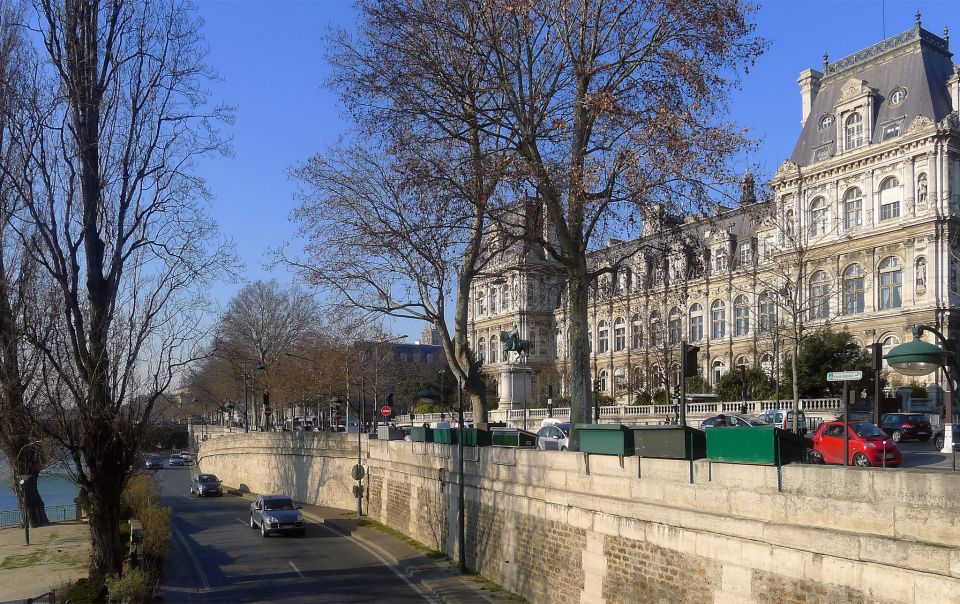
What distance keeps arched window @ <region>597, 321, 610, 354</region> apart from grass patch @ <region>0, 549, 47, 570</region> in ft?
200

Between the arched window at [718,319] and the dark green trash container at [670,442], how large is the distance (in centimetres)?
5759

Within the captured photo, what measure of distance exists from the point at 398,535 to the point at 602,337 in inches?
2159

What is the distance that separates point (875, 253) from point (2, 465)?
52232mm

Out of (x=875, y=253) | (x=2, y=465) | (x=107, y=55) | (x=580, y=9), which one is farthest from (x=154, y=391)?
(x=875, y=253)

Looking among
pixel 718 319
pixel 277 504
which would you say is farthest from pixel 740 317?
pixel 277 504

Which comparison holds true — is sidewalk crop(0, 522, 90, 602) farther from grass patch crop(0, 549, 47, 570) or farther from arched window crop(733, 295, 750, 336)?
arched window crop(733, 295, 750, 336)

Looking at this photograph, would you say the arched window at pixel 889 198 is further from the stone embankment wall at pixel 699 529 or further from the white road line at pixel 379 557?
the white road line at pixel 379 557

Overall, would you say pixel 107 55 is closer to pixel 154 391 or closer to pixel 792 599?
pixel 154 391

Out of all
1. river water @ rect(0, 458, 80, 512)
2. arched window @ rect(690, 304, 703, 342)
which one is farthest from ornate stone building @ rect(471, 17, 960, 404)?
river water @ rect(0, 458, 80, 512)

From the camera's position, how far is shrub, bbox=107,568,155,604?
61.5ft

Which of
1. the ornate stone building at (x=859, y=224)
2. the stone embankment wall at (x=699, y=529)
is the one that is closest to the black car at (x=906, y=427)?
the ornate stone building at (x=859, y=224)

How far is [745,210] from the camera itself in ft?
69.3

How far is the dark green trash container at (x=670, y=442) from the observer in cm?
1454

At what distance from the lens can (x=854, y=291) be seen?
188 ft
